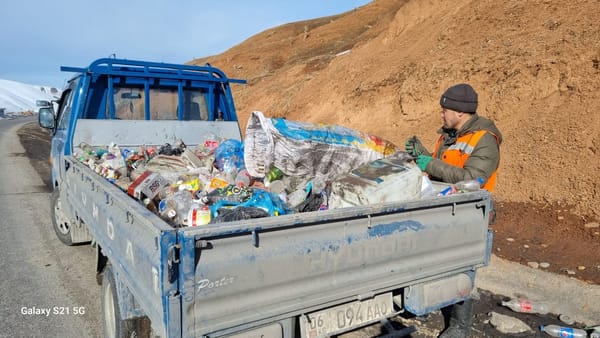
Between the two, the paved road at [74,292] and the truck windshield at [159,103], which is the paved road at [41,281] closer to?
the paved road at [74,292]

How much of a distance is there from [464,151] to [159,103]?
12.8 ft

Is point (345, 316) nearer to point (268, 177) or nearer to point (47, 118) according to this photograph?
point (268, 177)

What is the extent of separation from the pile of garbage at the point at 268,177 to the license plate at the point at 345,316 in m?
0.60

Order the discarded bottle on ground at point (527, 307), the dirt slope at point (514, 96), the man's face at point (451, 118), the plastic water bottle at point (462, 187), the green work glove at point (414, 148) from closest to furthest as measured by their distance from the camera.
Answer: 1. the plastic water bottle at point (462, 187)
2. the man's face at point (451, 118)
3. the green work glove at point (414, 148)
4. the discarded bottle on ground at point (527, 307)
5. the dirt slope at point (514, 96)

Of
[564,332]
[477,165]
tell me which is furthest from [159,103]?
[564,332]

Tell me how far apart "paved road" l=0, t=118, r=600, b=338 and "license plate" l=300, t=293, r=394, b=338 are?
3.40 ft

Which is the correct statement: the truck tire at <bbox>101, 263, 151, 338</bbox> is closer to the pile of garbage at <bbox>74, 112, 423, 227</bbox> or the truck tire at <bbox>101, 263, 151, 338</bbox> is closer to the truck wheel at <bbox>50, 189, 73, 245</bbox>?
the pile of garbage at <bbox>74, 112, 423, 227</bbox>

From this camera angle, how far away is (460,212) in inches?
113

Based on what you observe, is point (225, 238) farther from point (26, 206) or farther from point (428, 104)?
point (428, 104)

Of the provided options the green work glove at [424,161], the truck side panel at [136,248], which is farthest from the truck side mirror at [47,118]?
the green work glove at [424,161]

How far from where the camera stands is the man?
3336 millimetres

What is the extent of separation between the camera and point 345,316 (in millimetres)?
2463

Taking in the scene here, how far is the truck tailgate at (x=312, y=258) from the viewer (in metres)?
1.93

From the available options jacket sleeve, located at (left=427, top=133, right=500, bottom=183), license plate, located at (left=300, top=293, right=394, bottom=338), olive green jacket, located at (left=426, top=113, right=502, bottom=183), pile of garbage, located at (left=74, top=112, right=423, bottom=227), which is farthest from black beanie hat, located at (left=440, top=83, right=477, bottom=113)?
license plate, located at (left=300, top=293, right=394, bottom=338)
